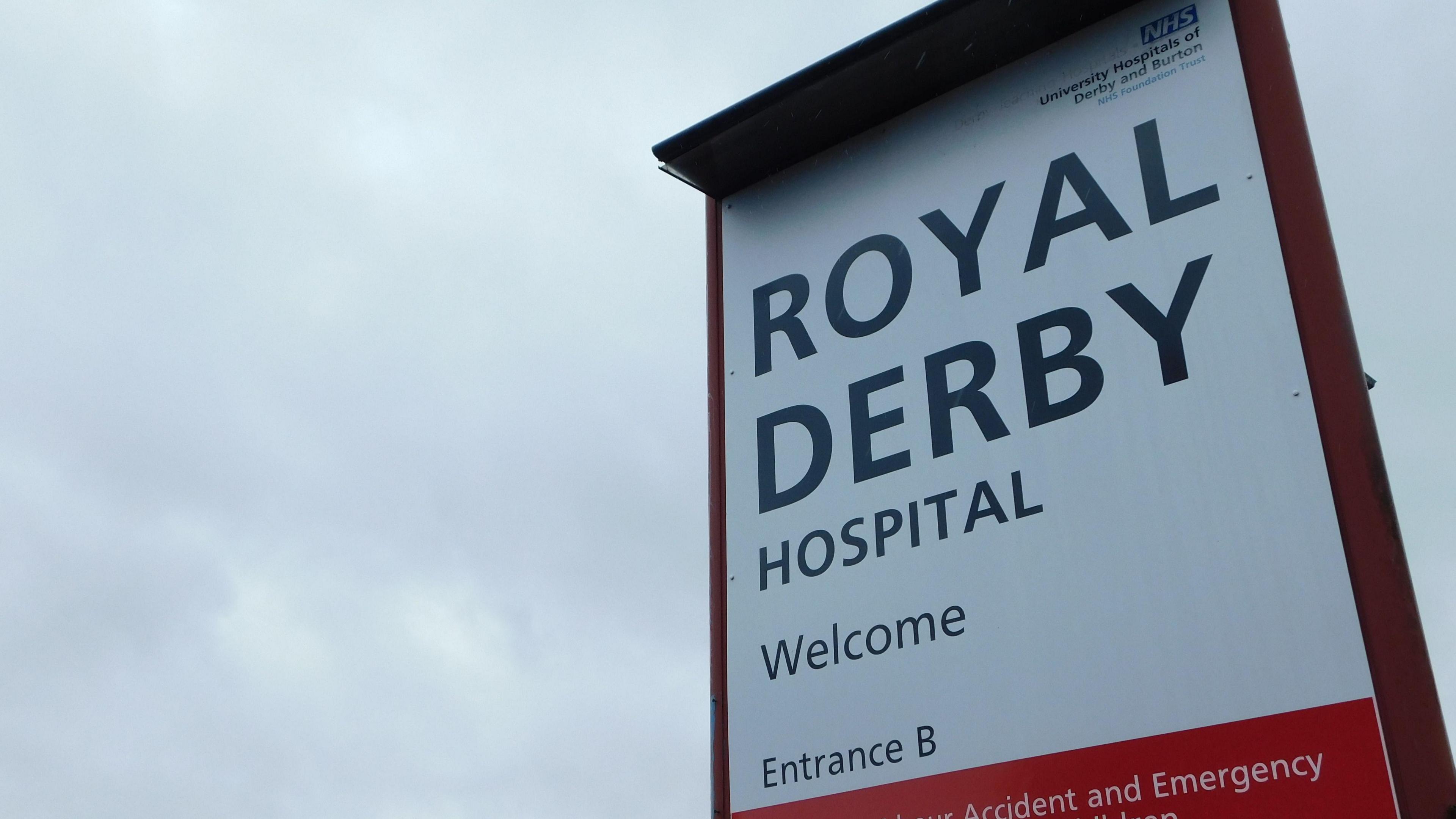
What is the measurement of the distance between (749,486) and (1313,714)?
1504 mm

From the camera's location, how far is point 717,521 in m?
3.48

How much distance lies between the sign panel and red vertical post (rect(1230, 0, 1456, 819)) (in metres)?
0.03

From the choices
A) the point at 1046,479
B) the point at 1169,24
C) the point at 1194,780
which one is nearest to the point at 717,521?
the point at 1046,479

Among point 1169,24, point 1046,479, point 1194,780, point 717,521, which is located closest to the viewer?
point 1194,780

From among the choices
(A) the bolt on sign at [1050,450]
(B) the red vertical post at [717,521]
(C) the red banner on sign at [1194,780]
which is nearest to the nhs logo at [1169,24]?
(A) the bolt on sign at [1050,450]

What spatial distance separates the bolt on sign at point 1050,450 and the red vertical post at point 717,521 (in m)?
0.01

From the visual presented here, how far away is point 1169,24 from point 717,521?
1.64 meters

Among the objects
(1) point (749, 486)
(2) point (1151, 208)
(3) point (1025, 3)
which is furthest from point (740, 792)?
(3) point (1025, 3)

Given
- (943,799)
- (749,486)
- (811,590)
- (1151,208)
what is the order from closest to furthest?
(943,799), (1151,208), (811,590), (749,486)

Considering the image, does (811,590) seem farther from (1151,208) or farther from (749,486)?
(1151,208)

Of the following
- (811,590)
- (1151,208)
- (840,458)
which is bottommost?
(811,590)

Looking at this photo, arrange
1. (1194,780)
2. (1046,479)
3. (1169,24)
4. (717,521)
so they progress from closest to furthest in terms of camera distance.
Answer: (1194,780), (1046,479), (1169,24), (717,521)

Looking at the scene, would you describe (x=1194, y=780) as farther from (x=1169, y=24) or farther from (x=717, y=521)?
(x=1169, y=24)

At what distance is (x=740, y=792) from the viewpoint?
Result: 123 inches
